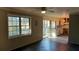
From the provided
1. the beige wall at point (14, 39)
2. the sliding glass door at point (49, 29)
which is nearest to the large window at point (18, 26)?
the beige wall at point (14, 39)

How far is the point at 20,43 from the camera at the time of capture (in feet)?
23.8

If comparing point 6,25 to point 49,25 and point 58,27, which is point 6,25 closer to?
point 49,25

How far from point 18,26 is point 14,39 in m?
0.89

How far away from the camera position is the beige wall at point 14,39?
571cm

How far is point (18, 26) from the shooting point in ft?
24.1

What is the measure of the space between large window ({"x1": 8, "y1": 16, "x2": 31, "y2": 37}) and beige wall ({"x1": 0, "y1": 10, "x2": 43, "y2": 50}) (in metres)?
0.27

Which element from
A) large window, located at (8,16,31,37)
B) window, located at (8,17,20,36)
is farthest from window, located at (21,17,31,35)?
window, located at (8,17,20,36)

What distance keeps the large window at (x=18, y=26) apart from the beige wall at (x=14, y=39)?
0.89ft

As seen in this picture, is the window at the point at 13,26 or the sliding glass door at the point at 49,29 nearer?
the window at the point at 13,26

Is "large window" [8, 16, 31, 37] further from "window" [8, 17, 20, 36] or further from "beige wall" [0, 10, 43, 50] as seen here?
"beige wall" [0, 10, 43, 50]

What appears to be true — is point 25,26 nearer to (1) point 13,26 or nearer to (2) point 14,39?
(1) point 13,26

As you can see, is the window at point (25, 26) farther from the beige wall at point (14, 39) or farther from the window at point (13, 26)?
the window at point (13, 26)

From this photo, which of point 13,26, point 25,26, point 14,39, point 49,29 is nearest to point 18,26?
point 13,26
